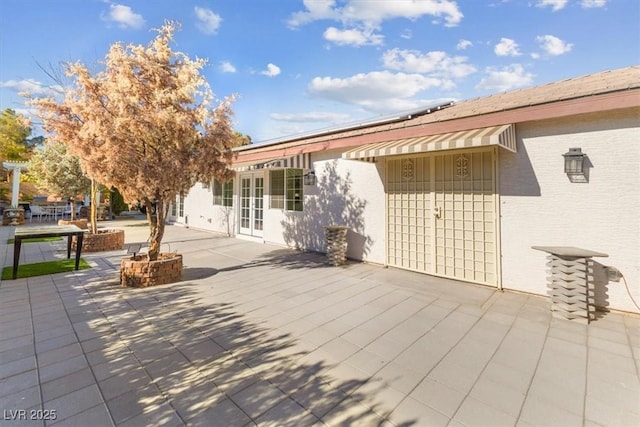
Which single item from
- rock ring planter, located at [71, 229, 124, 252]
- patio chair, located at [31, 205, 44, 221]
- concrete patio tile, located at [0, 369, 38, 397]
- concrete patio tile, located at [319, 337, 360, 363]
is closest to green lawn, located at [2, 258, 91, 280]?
rock ring planter, located at [71, 229, 124, 252]

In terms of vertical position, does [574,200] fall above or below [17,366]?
above

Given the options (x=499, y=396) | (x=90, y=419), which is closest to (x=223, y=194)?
(x=90, y=419)

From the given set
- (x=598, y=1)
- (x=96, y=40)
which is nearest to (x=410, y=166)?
(x=598, y=1)

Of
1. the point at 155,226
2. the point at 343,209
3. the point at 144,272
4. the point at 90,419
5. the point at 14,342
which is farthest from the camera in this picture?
the point at 343,209

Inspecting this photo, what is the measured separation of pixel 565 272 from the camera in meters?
5.39

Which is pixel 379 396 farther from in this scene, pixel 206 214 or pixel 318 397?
pixel 206 214

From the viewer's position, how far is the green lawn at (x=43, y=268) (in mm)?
8602

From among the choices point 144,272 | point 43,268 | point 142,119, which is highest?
point 142,119

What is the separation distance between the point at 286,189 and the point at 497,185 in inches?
353

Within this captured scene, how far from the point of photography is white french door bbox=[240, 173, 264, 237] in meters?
14.9

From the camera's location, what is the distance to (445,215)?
26.6ft

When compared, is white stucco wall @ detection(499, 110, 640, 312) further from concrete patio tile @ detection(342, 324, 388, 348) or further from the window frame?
the window frame

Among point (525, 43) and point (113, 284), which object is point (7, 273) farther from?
point (525, 43)

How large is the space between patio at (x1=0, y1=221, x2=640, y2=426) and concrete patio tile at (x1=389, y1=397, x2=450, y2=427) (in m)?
0.02
